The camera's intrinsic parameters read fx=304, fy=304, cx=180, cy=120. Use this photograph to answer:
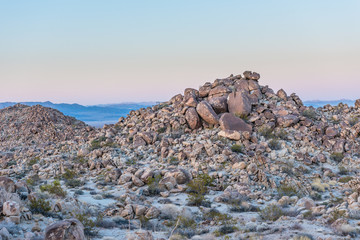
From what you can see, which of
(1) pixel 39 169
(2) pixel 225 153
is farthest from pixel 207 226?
(1) pixel 39 169

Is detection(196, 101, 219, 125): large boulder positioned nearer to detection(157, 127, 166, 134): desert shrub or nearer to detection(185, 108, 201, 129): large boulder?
detection(185, 108, 201, 129): large boulder

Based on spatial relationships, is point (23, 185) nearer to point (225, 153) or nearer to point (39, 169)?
point (39, 169)

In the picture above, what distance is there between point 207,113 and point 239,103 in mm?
2385

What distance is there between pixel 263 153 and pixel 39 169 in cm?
1219

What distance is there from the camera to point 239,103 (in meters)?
19.8

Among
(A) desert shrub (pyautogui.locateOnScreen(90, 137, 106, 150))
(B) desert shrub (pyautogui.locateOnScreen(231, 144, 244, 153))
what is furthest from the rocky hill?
(A) desert shrub (pyautogui.locateOnScreen(90, 137, 106, 150))

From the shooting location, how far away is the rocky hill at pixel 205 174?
8.24m

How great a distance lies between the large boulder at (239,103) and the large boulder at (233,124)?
3.67 feet

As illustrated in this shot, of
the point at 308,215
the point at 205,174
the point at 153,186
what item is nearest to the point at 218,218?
the point at 308,215

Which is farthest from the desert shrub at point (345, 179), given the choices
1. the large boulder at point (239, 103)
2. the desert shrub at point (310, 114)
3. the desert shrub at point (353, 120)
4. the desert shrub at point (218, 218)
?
the desert shrub at point (353, 120)

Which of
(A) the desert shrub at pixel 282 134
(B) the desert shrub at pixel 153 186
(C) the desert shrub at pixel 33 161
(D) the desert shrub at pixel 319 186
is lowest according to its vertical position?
(C) the desert shrub at pixel 33 161

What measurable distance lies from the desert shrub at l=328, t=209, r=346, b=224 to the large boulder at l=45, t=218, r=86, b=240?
6.46 m

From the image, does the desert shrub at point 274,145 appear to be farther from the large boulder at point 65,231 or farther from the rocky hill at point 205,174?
the large boulder at point 65,231

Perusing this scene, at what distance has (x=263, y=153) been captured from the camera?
629 inches
